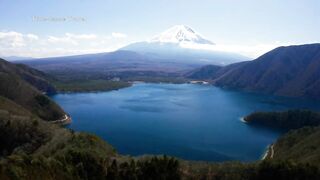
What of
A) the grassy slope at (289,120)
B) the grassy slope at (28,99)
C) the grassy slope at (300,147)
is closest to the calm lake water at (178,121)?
the grassy slope at (300,147)

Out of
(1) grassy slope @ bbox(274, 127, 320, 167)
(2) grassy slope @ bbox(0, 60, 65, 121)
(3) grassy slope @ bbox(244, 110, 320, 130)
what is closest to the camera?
(1) grassy slope @ bbox(274, 127, 320, 167)

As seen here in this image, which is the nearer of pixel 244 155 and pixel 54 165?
pixel 54 165

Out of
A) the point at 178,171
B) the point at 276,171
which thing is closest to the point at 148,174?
the point at 178,171

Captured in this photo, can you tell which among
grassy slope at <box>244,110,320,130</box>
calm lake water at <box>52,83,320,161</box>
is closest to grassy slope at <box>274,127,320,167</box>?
calm lake water at <box>52,83,320,161</box>

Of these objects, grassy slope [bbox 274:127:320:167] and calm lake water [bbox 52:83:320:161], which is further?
calm lake water [bbox 52:83:320:161]

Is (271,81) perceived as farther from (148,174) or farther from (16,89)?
(148,174)

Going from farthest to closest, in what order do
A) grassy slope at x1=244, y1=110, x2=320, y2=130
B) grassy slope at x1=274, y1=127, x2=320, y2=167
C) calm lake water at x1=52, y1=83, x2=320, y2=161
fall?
grassy slope at x1=244, y1=110, x2=320, y2=130 → calm lake water at x1=52, y1=83, x2=320, y2=161 → grassy slope at x1=274, y1=127, x2=320, y2=167

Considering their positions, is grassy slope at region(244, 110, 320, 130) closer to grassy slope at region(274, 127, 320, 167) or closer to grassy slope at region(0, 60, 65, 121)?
grassy slope at region(274, 127, 320, 167)

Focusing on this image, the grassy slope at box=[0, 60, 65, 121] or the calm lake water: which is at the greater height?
the grassy slope at box=[0, 60, 65, 121]

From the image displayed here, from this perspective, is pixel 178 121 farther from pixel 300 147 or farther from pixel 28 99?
pixel 300 147

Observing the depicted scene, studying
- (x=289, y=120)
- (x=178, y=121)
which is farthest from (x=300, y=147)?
(x=178, y=121)
